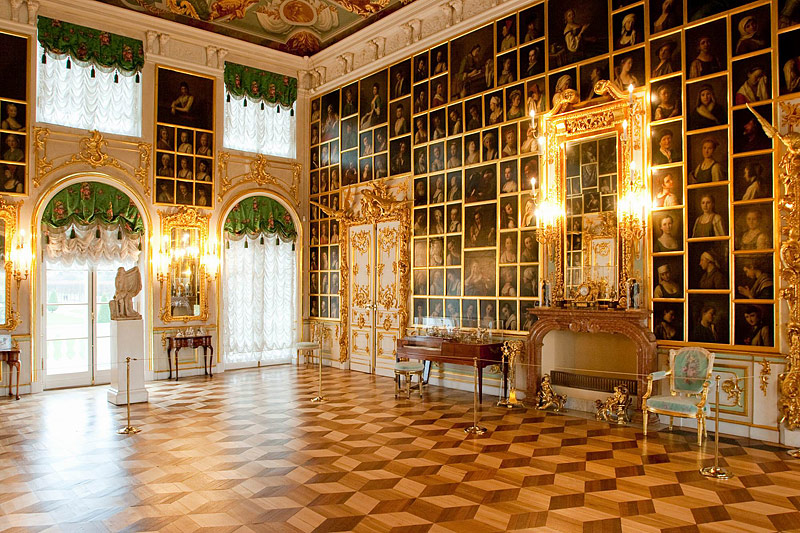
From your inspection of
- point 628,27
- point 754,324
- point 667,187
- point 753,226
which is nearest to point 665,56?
point 628,27

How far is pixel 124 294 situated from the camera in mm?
9875

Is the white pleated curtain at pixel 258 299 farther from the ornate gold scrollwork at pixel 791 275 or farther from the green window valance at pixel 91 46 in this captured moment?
the ornate gold scrollwork at pixel 791 275

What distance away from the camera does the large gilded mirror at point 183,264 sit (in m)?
12.4

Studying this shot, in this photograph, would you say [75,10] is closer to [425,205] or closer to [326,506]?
[425,205]

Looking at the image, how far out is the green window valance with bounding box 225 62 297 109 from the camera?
530 inches

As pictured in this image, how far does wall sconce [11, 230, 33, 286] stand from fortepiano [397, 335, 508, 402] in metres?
7.06

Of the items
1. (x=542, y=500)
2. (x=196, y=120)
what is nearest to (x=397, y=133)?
(x=196, y=120)

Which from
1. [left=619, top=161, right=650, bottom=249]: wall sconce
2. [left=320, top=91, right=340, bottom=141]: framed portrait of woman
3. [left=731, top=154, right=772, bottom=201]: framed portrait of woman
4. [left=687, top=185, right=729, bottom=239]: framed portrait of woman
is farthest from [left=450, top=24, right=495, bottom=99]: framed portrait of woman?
[left=731, top=154, right=772, bottom=201]: framed portrait of woman

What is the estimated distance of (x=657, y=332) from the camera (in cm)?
812

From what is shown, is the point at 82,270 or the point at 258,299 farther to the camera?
the point at 258,299

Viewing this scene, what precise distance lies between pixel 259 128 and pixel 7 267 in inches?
240

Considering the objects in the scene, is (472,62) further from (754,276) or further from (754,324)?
(754,324)

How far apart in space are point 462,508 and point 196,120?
35.2 ft

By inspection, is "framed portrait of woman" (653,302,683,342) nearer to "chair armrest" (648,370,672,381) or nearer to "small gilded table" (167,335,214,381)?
"chair armrest" (648,370,672,381)
